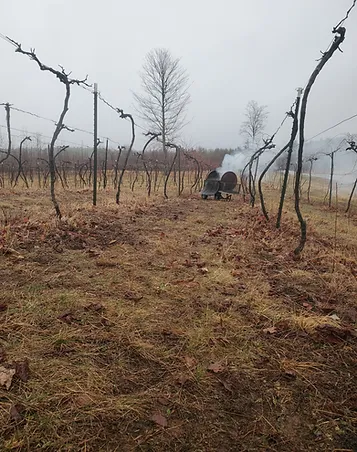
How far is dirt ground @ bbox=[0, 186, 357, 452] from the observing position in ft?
4.77

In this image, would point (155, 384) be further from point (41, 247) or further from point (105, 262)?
point (41, 247)

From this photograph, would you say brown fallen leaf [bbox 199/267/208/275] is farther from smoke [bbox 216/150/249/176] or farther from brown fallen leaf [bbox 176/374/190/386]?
smoke [bbox 216/150/249/176]

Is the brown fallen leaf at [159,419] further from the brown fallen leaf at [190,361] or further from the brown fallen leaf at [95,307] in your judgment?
the brown fallen leaf at [95,307]

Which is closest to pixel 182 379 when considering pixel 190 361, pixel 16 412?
pixel 190 361

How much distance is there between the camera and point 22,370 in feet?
5.69

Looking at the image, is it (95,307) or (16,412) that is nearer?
(16,412)

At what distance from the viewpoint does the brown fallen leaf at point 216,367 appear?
74.9 inches

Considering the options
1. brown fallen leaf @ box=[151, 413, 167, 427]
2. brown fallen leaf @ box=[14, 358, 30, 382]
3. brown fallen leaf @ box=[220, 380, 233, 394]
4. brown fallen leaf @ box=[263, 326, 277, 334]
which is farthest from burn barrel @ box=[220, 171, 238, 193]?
brown fallen leaf @ box=[151, 413, 167, 427]

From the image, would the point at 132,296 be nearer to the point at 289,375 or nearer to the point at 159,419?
the point at 159,419

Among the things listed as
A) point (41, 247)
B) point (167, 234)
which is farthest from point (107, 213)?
point (41, 247)

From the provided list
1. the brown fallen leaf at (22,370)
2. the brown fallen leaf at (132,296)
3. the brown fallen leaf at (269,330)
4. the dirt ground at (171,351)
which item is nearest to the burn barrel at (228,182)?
the dirt ground at (171,351)

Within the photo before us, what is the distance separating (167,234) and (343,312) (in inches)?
134

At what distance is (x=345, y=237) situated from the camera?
734 centimetres

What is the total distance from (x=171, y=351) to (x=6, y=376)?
1.02 metres
